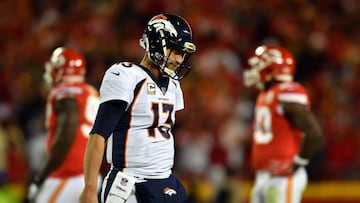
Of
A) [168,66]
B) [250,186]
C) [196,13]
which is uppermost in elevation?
[196,13]

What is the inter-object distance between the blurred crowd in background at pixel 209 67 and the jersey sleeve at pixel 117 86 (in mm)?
4884

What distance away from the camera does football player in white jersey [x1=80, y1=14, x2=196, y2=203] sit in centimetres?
471

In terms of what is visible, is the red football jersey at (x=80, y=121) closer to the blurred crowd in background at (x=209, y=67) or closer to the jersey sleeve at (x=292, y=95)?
the jersey sleeve at (x=292, y=95)

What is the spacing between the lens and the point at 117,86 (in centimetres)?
466

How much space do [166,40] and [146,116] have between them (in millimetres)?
422

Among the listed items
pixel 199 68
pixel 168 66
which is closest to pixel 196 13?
pixel 199 68

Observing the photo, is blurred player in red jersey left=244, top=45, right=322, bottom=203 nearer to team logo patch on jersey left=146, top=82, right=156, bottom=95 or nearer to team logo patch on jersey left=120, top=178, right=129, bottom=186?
team logo patch on jersey left=146, top=82, right=156, bottom=95

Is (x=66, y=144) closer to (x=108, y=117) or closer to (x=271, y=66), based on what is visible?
(x=271, y=66)

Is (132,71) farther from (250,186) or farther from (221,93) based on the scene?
(221,93)

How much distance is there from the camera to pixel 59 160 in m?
6.79

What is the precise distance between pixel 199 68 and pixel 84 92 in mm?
5133

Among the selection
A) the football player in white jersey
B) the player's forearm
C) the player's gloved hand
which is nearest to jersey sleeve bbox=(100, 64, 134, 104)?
the football player in white jersey

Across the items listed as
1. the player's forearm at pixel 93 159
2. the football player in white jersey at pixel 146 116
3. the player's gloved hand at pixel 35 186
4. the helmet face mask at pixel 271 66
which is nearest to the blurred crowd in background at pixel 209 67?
the player's gloved hand at pixel 35 186

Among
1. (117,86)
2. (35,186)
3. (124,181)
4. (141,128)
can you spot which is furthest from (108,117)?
(35,186)
